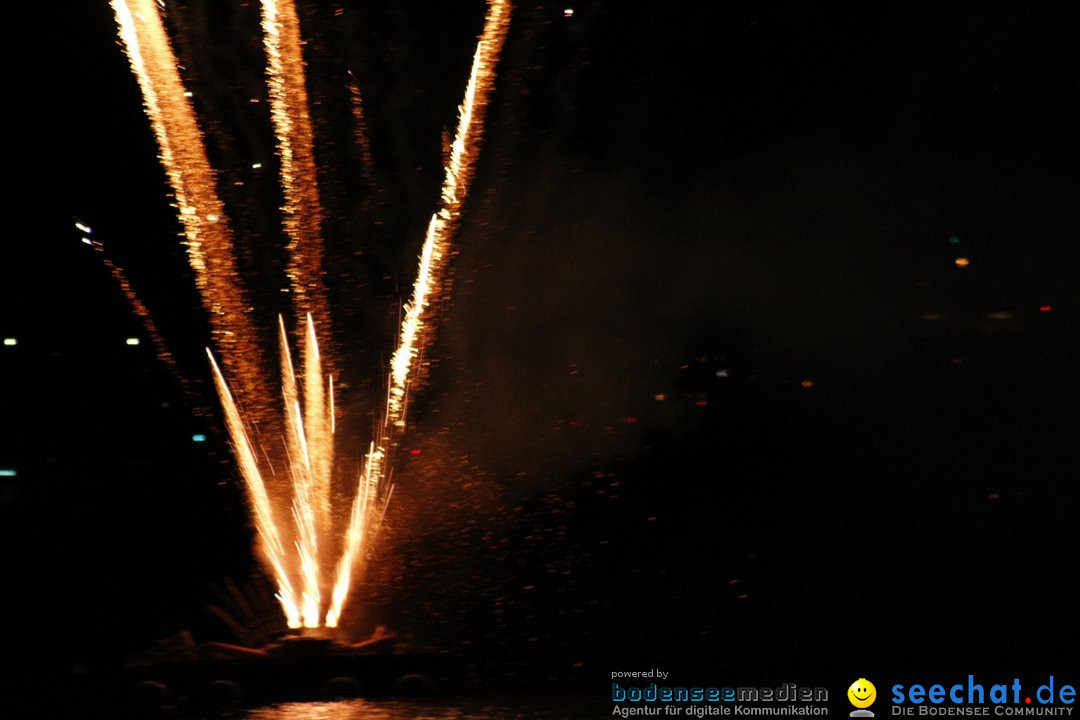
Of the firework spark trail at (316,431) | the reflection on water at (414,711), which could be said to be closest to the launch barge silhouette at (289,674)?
the reflection on water at (414,711)

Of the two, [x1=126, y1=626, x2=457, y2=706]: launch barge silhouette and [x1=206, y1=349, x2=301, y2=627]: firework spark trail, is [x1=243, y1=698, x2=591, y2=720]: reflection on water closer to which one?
[x1=126, y1=626, x2=457, y2=706]: launch barge silhouette

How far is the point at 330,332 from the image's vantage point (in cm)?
895

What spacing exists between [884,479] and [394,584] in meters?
11.1

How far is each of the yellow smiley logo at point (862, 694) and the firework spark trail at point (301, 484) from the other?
3.73m

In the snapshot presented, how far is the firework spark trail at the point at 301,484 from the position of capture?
803 cm

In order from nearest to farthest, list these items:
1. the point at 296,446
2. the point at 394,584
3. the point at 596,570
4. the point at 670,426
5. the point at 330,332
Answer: the point at 296,446 → the point at 330,332 → the point at 394,584 → the point at 596,570 → the point at 670,426

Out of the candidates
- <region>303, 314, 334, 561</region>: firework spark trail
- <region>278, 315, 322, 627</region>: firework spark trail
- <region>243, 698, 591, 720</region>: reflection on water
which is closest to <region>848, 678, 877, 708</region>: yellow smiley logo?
<region>243, 698, 591, 720</region>: reflection on water

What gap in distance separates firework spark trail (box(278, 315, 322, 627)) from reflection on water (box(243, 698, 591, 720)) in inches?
54.3

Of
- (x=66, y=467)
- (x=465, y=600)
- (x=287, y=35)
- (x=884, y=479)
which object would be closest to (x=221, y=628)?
(x=465, y=600)

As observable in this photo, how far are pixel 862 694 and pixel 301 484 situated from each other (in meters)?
4.22

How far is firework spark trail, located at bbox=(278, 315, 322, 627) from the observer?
803 centimetres

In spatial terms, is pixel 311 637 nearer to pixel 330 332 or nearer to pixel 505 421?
pixel 330 332

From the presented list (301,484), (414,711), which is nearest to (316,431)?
(301,484)

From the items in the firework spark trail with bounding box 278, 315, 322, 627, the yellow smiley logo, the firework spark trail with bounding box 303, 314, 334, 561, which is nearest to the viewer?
the yellow smiley logo
